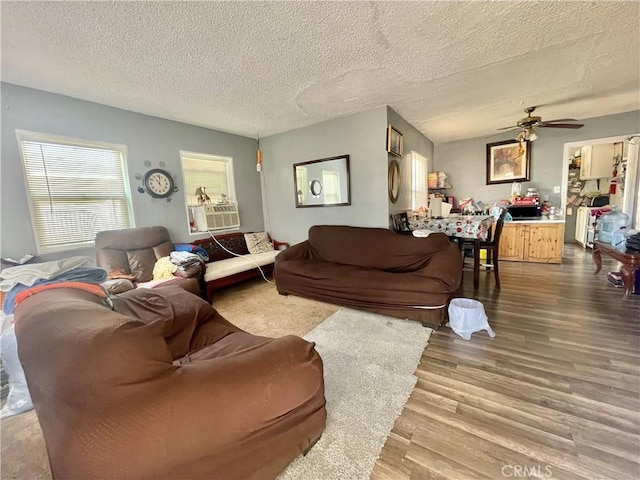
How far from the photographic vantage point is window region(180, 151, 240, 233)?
3.85m

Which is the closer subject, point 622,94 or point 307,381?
point 307,381

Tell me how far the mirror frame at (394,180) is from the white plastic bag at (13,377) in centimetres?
375

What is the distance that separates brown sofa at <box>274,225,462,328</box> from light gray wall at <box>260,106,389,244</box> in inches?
16.5

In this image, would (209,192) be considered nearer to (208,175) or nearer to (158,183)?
(208,175)

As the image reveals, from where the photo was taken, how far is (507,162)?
16.3ft

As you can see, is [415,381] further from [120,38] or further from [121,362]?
[120,38]

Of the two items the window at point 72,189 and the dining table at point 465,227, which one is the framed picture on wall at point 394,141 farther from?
the window at point 72,189

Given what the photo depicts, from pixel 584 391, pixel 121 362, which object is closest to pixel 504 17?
pixel 584 391

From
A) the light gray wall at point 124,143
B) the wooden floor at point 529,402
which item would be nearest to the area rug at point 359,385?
the wooden floor at point 529,402

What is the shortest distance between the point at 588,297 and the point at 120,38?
5.13m

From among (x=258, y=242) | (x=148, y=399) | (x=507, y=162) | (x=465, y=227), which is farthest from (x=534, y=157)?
(x=148, y=399)

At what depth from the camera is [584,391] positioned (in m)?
1.59

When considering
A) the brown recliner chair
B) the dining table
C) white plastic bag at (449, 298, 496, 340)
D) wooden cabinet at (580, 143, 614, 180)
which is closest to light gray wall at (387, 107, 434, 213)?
the dining table

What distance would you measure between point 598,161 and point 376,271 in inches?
267
